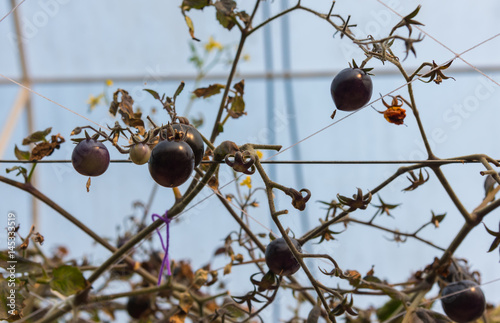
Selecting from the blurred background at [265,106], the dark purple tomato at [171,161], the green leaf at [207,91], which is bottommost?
the dark purple tomato at [171,161]

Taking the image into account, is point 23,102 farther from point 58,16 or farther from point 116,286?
point 116,286

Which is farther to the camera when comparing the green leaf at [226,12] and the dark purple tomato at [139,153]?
the green leaf at [226,12]

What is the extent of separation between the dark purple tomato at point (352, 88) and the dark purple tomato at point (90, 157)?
0.86 feet

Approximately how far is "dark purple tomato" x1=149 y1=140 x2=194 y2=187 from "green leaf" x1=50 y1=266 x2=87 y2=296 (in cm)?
28

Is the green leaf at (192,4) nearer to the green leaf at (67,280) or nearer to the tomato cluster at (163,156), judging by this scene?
the tomato cluster at (163,156)

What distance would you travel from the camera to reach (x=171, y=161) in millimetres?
531

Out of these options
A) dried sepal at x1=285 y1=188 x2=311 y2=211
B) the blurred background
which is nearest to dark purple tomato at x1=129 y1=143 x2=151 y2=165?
dried sepal at x1=285 y1=188 x2=311 y2=211

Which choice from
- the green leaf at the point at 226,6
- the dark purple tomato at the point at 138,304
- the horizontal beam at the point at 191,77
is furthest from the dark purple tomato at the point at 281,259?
the horizontal beam at the point at 191,77

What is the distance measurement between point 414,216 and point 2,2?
1389mm

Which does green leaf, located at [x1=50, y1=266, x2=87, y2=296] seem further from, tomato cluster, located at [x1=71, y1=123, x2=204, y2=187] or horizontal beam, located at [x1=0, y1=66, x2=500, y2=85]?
horizontal beam, located at [x1=0, y1=66, x2=500, y2=85]

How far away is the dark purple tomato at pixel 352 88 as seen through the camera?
60cm

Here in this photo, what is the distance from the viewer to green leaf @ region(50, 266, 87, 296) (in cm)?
74

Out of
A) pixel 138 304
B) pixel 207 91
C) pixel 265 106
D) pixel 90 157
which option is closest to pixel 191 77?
pixel 265 106

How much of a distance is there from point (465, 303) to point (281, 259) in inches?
10.6
